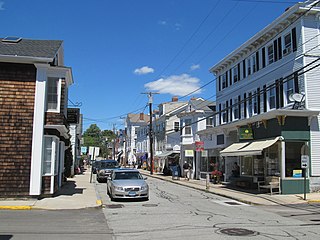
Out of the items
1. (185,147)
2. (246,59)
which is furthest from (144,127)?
(246,59)

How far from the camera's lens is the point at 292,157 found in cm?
2052

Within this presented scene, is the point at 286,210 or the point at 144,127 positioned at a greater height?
the point at 144,127

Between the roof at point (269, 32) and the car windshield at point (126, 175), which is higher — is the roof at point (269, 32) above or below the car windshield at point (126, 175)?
above

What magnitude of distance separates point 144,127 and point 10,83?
5576 centimetres

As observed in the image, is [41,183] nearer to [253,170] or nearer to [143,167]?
[253,170]

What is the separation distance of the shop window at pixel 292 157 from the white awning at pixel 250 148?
1209 mm

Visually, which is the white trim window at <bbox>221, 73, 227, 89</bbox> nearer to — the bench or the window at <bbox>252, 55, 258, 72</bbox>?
the window at <bbox>252, 55, 258, 72</bbox>

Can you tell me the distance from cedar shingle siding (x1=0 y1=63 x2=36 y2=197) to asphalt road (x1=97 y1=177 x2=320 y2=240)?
4.42 metres

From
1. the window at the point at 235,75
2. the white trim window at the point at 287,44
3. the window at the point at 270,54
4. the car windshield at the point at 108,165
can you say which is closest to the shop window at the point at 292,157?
the white trim window at the point at 287,44

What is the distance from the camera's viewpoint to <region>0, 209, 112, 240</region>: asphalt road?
9016mm

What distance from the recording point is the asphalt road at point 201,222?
9.35 metres

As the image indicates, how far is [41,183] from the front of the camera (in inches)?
667

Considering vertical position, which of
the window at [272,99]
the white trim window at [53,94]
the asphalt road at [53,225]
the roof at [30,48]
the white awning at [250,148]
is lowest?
the asphalt road at [53,225]

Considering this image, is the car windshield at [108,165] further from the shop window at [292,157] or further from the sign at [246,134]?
the shop window at [292,157]
